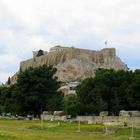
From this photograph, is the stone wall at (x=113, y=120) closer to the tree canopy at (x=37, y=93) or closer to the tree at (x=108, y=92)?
the tree at (x=108, y=92)

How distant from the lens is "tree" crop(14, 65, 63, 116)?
3354 inches

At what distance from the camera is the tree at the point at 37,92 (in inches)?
3354

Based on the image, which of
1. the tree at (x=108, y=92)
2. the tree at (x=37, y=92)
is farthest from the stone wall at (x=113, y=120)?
the tree at (x=37, y=92)

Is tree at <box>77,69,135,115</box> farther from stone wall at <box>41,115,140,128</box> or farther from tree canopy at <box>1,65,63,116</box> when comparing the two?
tree canopy at <box>1,65,63,116</box>

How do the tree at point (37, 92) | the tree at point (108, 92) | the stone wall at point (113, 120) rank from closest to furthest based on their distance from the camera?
the stone wall at point (113, 120) < the tree at point (108, 92) < the tree at point (37, 92)

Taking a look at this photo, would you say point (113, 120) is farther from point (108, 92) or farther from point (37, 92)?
point (37, 92)

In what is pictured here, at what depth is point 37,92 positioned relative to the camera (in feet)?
278

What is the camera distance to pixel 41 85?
8431 centimetres

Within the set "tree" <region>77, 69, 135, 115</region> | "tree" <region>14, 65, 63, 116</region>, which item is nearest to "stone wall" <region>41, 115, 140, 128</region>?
"tree" <region>77, 69, 135, 115</region>

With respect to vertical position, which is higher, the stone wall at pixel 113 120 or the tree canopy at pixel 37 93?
the tree canopy at pixel 37 93

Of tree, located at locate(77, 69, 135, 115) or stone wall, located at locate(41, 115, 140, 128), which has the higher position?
tree, located at locate(77, 69, 135, 115)

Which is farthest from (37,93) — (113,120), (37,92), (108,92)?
(113,120)

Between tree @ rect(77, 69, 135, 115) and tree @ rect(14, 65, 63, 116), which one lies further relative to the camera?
tree @ rect(14, 65, 63, 116)

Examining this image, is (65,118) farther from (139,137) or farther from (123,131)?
(139,137)
